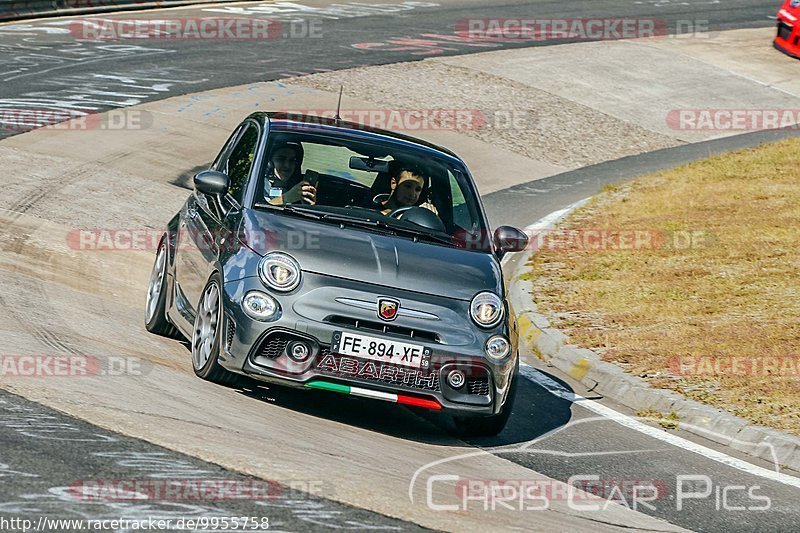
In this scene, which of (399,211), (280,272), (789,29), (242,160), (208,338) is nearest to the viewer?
(280,272)

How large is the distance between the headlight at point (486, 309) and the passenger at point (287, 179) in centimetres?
141

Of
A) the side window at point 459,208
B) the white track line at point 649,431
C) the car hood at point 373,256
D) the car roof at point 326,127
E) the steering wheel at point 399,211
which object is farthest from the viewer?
the car roof at point 326,127

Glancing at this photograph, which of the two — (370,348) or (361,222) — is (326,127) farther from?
(370,348)

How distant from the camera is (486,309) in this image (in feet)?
25.5

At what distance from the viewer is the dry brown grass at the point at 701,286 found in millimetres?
9602

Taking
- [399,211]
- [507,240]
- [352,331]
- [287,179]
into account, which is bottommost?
[352,331]

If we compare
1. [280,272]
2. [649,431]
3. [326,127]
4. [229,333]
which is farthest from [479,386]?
[326,127]

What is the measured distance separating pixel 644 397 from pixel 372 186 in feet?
8.01

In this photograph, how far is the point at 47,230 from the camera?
1175 cm

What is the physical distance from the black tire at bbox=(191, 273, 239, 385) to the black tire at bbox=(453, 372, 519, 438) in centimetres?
140

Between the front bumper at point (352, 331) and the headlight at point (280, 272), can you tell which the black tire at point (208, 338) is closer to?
the front bumper at point (352, 331)

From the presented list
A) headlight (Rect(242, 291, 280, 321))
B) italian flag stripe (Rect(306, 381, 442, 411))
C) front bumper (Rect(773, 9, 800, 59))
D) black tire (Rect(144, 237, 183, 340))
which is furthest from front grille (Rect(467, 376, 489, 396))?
front bumper (Rect(773, 9, 800, 59))

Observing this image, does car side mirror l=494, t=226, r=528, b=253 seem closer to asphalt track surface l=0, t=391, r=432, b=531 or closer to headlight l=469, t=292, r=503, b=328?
headlight l=469, t=292, r=503, b=328

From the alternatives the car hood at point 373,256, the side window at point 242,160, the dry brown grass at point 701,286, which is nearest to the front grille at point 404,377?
the car hood at point 373,256
